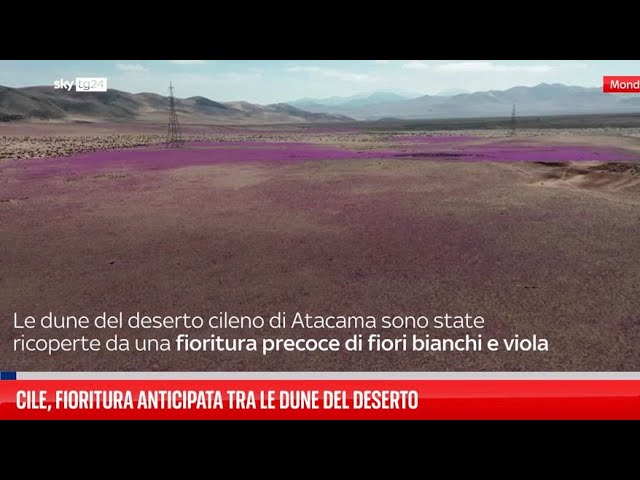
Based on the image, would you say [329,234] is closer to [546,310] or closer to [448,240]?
[448,240]

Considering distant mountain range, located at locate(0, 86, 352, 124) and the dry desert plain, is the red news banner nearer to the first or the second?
the dry desert plain

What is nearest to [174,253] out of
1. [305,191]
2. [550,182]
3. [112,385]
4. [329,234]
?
[329,234]

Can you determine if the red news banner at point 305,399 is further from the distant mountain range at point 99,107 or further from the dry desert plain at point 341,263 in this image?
the distant mountain range at point 99,107

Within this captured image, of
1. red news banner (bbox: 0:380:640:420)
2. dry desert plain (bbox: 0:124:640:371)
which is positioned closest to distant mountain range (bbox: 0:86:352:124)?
dry desert plain (bbox: 0:124:640:371)

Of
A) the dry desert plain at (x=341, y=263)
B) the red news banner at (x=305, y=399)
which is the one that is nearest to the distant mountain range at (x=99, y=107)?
the dry desert plain at (x=341, y=263)

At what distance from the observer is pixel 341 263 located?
30.2ft

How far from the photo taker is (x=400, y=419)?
402 centimetres

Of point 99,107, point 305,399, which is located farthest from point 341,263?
point 99,107

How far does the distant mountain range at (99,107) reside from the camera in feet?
340

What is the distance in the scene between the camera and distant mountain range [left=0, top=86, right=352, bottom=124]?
340ft

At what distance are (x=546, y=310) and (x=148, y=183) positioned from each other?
18.4 m

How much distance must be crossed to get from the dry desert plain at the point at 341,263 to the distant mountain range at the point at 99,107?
330 ft

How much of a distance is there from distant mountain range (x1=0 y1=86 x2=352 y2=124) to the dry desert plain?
10061 cm

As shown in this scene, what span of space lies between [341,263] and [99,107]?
14759cm
